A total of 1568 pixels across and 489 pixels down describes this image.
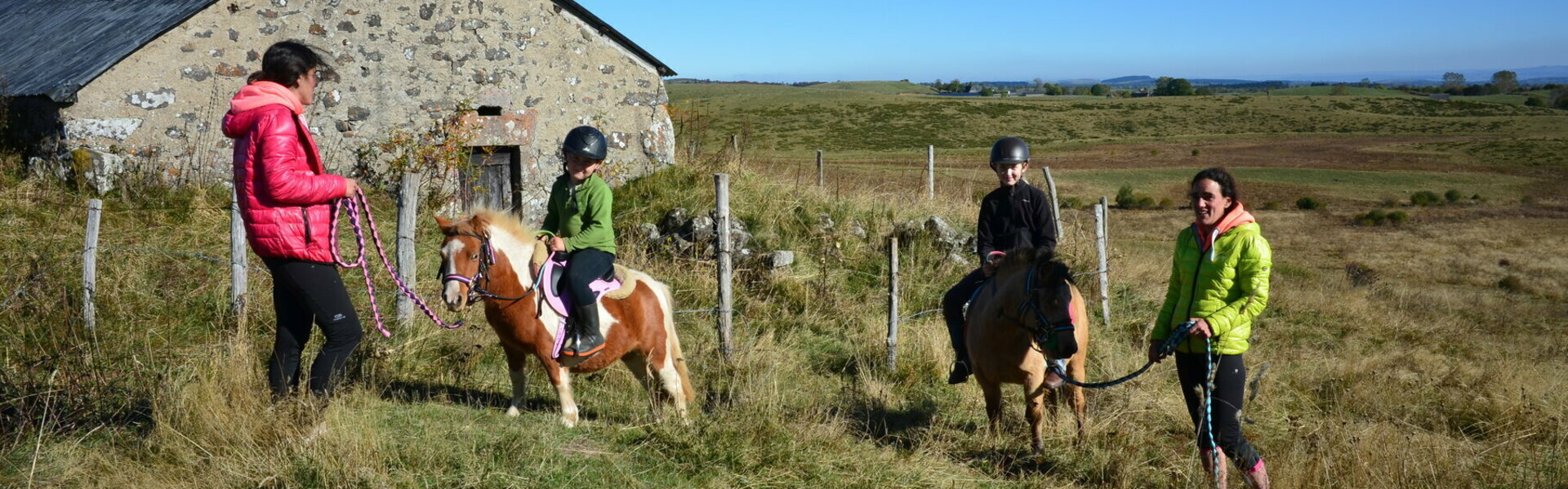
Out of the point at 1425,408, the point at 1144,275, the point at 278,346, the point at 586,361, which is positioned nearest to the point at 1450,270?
the point at 1144,275

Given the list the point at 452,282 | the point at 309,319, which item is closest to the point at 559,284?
the point at 452,282

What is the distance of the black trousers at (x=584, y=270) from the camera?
4.94 meters

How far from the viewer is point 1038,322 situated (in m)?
4.49

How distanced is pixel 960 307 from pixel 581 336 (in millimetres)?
2212

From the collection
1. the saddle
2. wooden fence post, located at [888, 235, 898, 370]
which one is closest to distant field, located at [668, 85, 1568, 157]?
wooden fence post, located at [888, 235, 898, 370]

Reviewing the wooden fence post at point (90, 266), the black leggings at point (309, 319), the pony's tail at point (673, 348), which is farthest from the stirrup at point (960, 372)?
the wooden fence post at point (90, 266)

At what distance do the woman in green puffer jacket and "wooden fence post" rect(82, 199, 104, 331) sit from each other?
588 centimetres

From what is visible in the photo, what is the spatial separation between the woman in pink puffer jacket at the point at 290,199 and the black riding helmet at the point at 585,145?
1.13 metres

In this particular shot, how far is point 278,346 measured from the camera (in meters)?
4.20

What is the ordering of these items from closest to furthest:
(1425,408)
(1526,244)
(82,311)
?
(82,311), (1425,408), (1526,244)

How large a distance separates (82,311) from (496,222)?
2.91 m

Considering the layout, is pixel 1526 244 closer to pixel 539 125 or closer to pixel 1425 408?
pixel 1425 408

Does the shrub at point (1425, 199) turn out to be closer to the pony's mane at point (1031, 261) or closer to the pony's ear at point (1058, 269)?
the pony's mane at point (1031, 261)

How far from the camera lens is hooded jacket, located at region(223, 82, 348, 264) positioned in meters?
3.80
